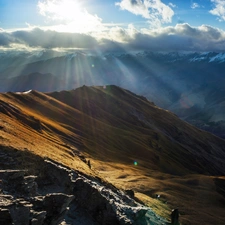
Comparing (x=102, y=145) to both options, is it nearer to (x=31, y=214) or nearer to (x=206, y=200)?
(x=206, y=200)

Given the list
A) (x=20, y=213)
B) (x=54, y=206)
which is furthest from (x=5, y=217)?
(x=54, y=206)

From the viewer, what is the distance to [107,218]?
2928cm

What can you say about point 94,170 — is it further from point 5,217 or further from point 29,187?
point 5,217

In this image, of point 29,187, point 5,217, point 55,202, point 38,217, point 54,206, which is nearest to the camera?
point 5,217

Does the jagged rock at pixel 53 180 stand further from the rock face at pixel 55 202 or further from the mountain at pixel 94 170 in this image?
the mountain at pixel 94 170

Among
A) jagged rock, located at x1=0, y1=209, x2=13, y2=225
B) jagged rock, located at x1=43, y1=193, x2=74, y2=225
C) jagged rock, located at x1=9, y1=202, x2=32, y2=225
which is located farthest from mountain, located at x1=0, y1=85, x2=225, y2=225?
jagged rock, located at x1=0, y1=209, x2=13, y2=225

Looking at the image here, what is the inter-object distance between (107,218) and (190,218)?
2973cm

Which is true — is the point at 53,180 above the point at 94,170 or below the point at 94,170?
above

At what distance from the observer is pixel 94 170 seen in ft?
198

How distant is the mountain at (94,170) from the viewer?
1164 inches

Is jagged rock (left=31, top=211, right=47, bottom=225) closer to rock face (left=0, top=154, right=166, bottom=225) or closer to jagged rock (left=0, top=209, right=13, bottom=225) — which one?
rock face (left=0, top=154, right=166, bottom=225)

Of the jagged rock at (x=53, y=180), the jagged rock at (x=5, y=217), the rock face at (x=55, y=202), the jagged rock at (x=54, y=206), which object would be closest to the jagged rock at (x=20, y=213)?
the rock face at (x=55, y=202)

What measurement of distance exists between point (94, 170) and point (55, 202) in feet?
120

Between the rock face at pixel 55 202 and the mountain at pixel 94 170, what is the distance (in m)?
0.08
